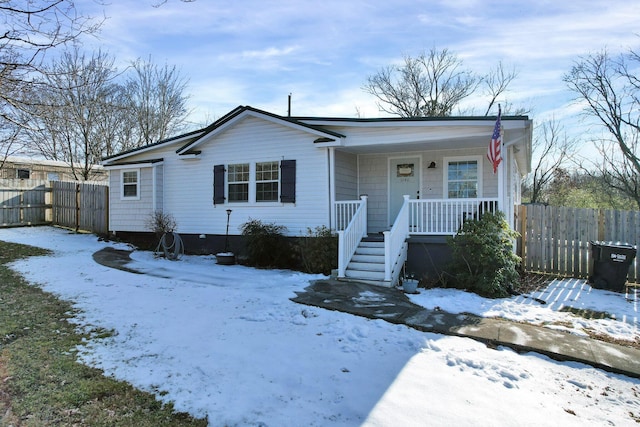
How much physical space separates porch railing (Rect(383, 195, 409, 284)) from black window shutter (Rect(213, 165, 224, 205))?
559cm

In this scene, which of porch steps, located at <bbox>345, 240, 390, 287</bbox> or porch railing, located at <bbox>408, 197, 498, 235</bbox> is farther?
porch railing, located at <bbox>408, 197, 498, 235</bbox>

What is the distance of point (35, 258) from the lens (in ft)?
33.9

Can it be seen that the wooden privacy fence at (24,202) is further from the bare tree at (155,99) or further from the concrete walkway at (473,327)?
the concrete walkway at (473,327)

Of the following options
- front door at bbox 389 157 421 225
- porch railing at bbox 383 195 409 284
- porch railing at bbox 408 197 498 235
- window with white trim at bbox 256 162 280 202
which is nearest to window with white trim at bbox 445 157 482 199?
porch railing at bbox 408 197 498 235

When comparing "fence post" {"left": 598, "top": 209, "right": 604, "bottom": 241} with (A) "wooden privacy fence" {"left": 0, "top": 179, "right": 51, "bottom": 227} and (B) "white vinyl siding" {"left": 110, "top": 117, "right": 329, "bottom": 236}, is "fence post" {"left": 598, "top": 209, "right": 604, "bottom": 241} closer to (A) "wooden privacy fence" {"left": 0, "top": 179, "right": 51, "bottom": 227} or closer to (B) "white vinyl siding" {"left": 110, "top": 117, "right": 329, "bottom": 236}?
Answer: (B) "white vinyl siding" {"left": 110, "top": 117, "right": 329, "bottom": 236}

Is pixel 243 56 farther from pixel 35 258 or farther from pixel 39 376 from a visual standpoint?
pixel 39 376

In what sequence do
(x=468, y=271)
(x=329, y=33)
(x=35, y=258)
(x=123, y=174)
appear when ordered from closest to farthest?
1. (x=468, y=271)
2. (x=329, y=33)
3. (x=35, y=258)
4. (x=123, y=174)

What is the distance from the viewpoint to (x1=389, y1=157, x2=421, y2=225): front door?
11.0 m

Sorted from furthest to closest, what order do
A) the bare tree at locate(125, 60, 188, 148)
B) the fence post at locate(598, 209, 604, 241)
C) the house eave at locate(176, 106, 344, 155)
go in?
the bare tree at locate(125, 60, 188, 148)
the house eave at locate(176, 106, 344, 155)
the fence post at locate(598, 209, 604, 241)

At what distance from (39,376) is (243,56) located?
1043 cm

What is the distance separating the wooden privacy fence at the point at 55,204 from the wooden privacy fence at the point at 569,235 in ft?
46.8

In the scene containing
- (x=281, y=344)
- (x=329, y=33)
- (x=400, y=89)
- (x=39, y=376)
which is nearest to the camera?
(x=39, y=376)

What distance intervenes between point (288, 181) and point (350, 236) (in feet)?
8.95

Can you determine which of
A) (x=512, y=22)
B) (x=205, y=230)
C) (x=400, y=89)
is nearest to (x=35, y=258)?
(x=205, y=230)
